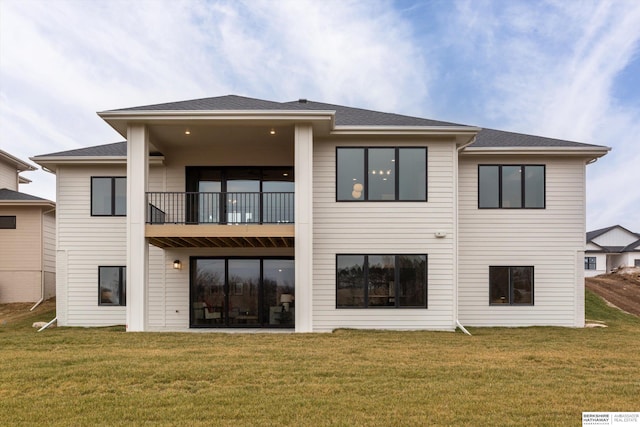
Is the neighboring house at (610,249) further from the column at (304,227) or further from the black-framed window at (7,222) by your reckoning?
the black-framed window at (7,222)

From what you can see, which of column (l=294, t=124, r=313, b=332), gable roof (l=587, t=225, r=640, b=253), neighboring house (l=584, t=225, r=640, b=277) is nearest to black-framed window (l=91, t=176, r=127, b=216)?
column (l=294, t=124, r=313, b=332)

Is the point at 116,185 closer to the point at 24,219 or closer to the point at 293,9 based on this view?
the point at 24,219

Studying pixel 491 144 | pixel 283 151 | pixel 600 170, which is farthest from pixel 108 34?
pixel 600 170

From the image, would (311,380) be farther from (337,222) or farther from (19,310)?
(19,310)

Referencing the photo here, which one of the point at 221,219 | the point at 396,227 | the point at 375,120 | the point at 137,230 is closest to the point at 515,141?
the point at 375,120

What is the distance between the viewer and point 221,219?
13344mm

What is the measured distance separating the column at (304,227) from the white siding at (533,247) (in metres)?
4.72

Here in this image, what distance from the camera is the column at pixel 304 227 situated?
11398 millimetres

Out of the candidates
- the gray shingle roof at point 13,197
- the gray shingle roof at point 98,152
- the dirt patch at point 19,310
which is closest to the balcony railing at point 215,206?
the gray shingle roof at point 98,152

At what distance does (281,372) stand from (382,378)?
147 cm

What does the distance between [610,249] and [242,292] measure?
132 ft

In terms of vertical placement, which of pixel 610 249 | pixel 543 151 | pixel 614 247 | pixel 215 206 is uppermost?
pixel 543 151

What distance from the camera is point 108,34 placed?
22.2 m

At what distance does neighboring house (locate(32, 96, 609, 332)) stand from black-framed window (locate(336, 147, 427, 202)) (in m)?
0.03
